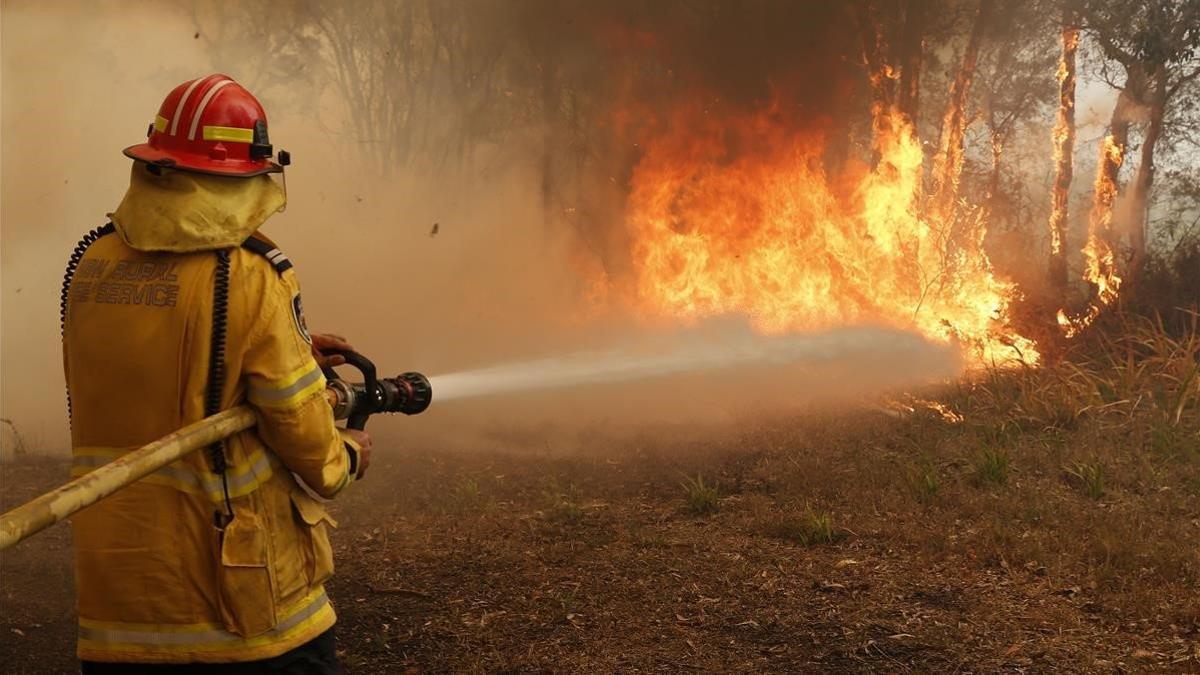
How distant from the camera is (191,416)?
245cm

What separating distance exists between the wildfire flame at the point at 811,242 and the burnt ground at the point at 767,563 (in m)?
2.04

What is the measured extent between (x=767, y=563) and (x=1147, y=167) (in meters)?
8.85

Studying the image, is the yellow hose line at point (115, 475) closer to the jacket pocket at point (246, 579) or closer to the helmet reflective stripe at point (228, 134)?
the jacket pocket at point (246, 579)

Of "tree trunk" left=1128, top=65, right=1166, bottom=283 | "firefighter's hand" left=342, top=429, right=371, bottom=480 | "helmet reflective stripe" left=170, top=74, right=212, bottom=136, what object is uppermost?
"tree trunk" left=1128, top=65, right=1166, bottom=283

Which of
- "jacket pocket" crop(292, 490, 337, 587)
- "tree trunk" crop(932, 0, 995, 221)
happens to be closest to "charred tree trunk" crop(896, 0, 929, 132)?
"tree trunk" crop(932, 0, 995, 221)

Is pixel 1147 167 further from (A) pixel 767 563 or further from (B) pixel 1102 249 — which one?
(A) pixel 767 563

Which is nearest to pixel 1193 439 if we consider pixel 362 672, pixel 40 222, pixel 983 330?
pixel 983 330

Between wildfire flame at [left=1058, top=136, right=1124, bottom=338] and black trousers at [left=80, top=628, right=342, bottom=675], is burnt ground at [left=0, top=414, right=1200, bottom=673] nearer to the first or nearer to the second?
black trousers at [left=80, top=628, right=342, bottom=675]

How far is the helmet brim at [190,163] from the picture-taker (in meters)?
2.55

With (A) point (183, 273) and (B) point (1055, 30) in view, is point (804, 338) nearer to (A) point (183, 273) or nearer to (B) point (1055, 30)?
(B) point (1055, 30)

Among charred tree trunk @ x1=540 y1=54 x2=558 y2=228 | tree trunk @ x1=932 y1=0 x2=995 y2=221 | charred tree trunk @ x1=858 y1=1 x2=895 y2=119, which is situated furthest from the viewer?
charred tree trunk @ x1=540 y1=54 x2=558 y2=228

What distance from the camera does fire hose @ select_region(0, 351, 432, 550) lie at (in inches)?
76.6

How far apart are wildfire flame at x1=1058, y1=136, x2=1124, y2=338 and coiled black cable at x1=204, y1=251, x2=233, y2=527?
8962mm

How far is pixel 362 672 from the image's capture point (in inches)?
174
